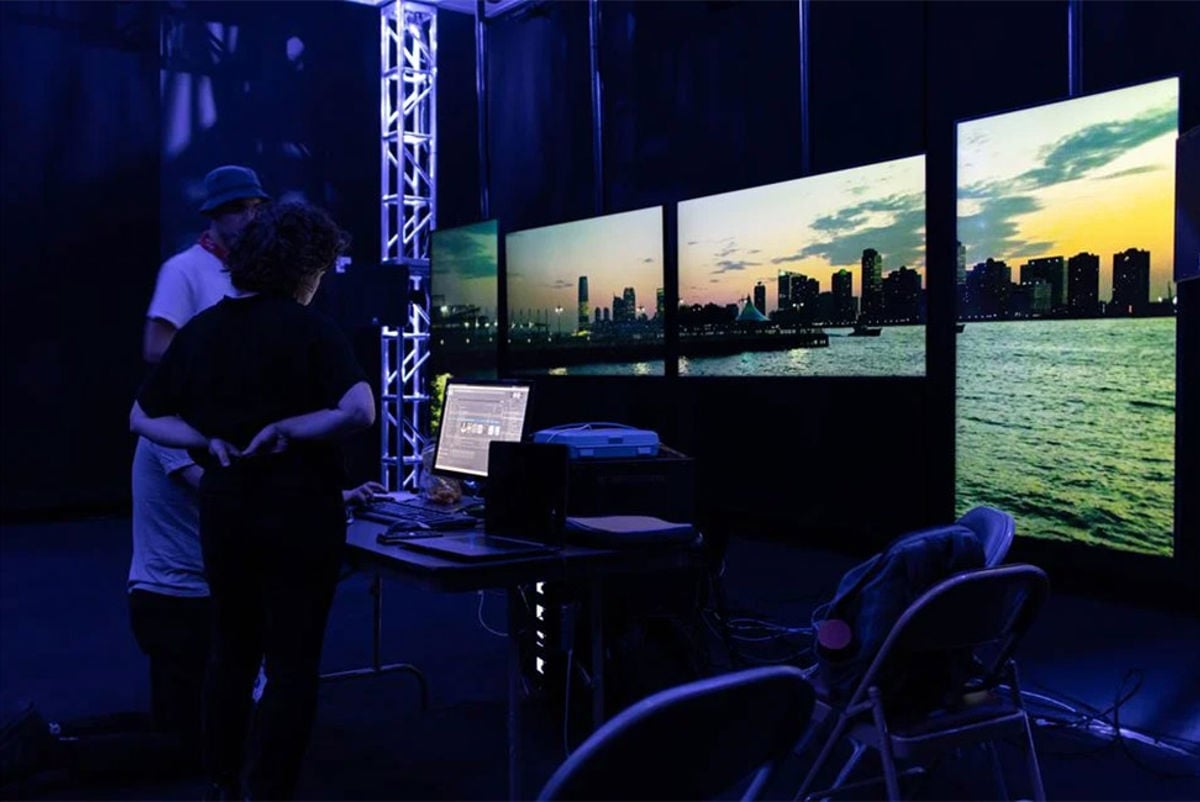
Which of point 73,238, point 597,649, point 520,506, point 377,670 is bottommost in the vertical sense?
point 377,670

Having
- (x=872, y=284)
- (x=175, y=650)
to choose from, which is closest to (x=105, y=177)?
(x=872, y=284)

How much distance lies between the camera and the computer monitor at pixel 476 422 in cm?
302

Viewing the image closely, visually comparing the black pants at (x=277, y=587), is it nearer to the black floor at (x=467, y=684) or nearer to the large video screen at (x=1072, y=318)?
the black floor at (x=467, y=684)

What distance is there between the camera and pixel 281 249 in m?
2.36

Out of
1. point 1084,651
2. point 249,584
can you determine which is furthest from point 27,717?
point 1084,651

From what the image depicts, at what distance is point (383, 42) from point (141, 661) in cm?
539

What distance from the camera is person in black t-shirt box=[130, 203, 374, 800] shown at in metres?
2.28

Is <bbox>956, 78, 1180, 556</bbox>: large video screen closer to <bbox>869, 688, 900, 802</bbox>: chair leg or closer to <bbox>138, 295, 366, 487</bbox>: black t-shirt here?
<bbox>869, 688, 900, 802</bbox>: chair leg

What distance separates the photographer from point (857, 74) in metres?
6.36

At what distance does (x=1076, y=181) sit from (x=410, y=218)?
530 centimetres

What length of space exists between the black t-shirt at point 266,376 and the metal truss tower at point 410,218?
18.0ft

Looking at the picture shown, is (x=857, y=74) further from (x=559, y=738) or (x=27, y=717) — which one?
(x=27, y=717)

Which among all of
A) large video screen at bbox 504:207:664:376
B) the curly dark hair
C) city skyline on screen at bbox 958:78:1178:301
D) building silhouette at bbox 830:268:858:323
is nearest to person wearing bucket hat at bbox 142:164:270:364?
the curly dark hair

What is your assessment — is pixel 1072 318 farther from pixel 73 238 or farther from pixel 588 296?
pixel 73 238
